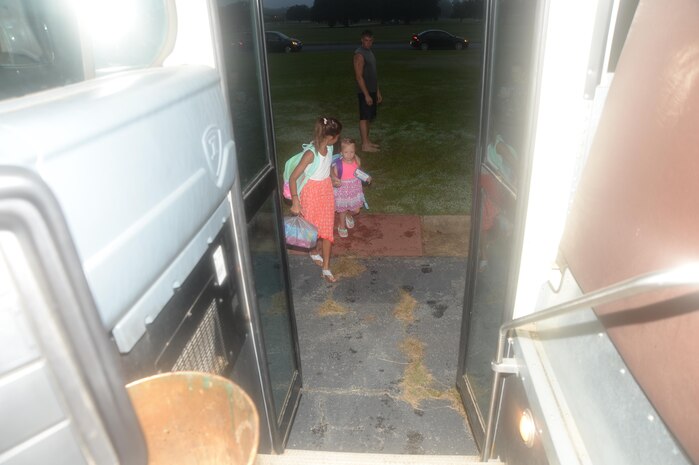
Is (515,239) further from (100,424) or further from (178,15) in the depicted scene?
(100,424)

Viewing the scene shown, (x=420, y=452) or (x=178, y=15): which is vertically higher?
(x=178, y=15)

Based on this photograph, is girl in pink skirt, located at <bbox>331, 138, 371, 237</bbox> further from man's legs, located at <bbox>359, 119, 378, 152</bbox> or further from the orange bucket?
the orange bucket

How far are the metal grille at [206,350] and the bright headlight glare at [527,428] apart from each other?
4.40 feet

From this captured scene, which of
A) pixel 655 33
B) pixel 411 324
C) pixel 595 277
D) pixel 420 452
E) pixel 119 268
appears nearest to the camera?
pixel 119 268

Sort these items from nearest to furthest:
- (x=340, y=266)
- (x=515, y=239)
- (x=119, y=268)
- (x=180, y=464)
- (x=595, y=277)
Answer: (x=119, y=268), (x=180, y=464), (x=595, y=277), (x=515, y=239), (x=340, y=266)

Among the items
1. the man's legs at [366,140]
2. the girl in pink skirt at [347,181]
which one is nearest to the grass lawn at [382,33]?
the man's legs at [366,140]

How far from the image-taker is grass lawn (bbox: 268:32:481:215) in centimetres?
770

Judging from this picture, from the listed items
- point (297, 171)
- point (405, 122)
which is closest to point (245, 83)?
point (297, 171)

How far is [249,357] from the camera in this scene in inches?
101

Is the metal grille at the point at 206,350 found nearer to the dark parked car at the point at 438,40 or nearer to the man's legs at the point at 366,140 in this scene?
the man's legs at the point at 366,140

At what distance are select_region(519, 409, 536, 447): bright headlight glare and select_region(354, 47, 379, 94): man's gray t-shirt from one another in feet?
24.8

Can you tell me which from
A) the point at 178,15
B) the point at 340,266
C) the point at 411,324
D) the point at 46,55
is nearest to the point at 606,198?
the point at 178,15

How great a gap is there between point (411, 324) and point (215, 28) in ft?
11.1

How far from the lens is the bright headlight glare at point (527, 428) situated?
2047 mm
